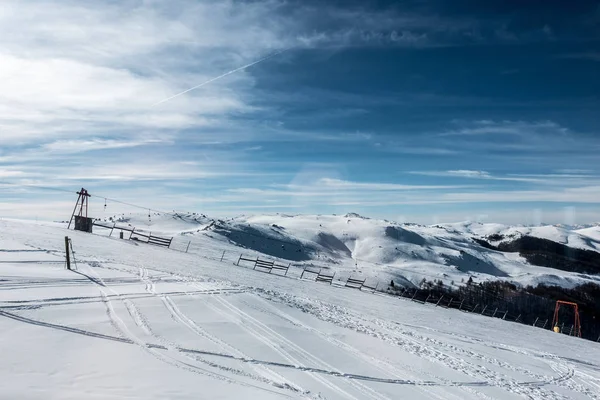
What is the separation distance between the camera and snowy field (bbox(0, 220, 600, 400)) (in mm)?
9977

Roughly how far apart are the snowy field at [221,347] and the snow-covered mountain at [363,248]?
32427 millimetres

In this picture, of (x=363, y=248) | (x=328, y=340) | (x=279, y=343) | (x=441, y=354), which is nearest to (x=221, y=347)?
(x=279, y=343)

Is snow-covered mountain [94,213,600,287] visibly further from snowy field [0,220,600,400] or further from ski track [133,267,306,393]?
ski track [133,267,306,393]

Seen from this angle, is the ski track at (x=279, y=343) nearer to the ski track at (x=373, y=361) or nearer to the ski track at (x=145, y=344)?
the ski track at (x=373, y=361)

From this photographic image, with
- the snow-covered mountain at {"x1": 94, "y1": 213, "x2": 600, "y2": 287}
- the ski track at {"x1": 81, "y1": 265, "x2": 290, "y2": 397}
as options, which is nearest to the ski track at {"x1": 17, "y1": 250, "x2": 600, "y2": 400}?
the ski track at {"x1": 81, "y1": 265, "x2": 290, "y2": 397}

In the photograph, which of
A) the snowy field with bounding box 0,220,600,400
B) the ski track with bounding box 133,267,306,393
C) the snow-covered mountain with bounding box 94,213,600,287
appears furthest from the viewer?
the snow-covered mountain with bounding box 94,213,600,287

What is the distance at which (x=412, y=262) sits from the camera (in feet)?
390

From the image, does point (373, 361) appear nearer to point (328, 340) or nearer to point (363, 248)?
point (328, 340)

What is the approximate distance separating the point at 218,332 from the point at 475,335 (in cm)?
1806

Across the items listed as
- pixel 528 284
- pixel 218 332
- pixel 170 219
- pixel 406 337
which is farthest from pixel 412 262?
pixel 218 332

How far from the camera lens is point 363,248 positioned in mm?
133500

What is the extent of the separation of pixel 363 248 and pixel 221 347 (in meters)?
122

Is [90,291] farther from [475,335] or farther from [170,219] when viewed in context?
[170,219]

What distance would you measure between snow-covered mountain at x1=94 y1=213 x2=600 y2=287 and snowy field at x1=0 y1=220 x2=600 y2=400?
32.4 metres
